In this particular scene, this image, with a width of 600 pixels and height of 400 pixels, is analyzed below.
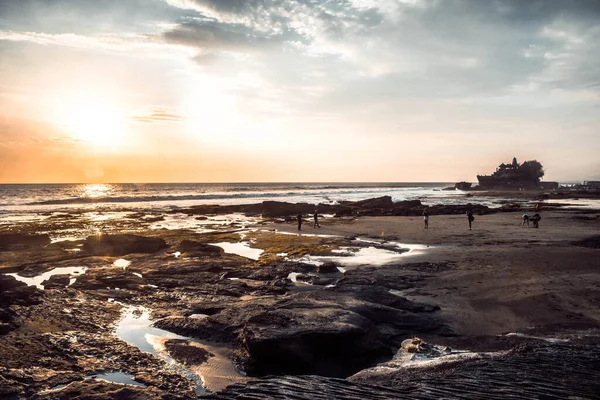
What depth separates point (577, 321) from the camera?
406 inches

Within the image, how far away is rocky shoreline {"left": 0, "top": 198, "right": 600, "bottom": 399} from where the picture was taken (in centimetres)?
590

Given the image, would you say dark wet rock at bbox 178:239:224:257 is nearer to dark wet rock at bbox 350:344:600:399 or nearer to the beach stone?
the beach stone

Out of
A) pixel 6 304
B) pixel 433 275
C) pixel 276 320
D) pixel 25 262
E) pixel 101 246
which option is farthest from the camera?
pixel 101 246

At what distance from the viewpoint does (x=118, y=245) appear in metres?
22.4

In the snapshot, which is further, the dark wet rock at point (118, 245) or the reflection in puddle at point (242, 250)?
the dark wet rock at point (118, 245)

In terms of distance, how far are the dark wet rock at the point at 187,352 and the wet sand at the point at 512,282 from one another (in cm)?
675

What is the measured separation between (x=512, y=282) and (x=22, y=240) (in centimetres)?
2942

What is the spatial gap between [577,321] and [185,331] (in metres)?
10.9

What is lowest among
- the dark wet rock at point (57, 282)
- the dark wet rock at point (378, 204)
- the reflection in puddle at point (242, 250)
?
the reflection in puddle at point (242, 250)

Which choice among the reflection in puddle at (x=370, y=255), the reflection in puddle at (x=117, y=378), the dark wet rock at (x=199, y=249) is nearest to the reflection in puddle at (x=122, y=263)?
the dark wet rock at (x=199, y=249)

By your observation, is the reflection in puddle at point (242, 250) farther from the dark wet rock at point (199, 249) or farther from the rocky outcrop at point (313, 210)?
the rocky outcrop at point (313, 210)

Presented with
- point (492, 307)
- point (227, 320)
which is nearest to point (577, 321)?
point (492, 307)

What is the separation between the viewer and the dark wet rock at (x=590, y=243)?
2090 centimetres

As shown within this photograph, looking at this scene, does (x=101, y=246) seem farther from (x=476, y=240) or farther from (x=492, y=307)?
(x=476, y=240)
